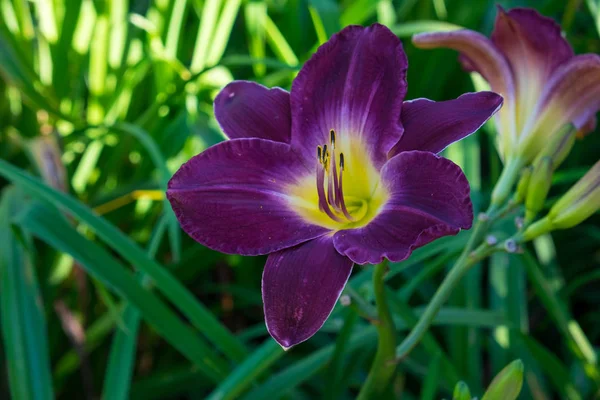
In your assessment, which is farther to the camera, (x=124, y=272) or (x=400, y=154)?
(x=124, y=272)

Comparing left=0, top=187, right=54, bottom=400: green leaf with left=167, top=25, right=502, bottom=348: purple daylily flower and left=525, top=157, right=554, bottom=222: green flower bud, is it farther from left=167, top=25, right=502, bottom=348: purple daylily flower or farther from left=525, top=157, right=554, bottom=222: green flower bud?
left=525, top=157, right=554, bottom=222: green flower bud

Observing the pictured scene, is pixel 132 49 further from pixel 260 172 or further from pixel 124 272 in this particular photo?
pixel 260 172

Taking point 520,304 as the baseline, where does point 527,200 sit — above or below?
above

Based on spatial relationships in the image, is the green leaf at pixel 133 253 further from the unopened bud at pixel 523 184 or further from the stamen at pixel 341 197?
the unopened bud at pixel 523 184

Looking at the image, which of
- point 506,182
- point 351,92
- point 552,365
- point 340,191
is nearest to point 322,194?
point 340,191

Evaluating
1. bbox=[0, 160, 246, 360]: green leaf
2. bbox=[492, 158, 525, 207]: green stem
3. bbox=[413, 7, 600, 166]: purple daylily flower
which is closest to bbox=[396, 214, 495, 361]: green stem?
bbox=[492, 158, 525, 207]: green stem

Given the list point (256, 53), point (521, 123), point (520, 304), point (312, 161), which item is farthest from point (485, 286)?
point (312, 161)

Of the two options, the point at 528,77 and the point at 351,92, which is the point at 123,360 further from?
the point at 528,77

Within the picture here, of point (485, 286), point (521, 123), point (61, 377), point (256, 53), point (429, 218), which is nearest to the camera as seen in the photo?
point (429, 218)
